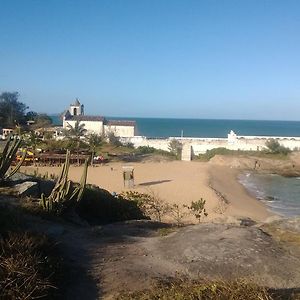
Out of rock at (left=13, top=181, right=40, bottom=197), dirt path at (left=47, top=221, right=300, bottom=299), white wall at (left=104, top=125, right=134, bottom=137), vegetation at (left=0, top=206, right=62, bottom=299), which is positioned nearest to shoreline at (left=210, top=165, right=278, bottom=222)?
rock at (left=13, top=181, right=40, bottom=197)

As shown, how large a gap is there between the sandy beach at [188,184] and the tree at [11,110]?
2222cm

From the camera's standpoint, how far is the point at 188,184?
28938 mm

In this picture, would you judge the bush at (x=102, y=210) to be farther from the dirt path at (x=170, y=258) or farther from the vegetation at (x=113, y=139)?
the vegetation at (x=113, y=139)

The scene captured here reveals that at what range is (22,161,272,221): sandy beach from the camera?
74.2ft

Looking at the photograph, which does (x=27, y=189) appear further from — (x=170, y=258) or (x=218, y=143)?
(x=218, y=143)

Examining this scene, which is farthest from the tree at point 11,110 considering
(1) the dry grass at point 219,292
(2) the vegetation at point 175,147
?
(1) the dry grass at point 219,292

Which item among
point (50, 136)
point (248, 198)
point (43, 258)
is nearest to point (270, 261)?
point (43, 258)

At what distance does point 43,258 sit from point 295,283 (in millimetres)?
3474

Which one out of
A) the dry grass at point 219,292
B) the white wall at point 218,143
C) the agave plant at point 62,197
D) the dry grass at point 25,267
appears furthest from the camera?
the white wall at point 218,143

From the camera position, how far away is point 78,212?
11617 millimetres

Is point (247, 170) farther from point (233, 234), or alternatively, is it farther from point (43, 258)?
point (43, 258)

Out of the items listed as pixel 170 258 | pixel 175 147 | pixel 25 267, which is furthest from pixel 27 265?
pixel 175 147

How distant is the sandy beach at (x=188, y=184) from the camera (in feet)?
74.2

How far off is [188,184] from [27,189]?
1895 cm
